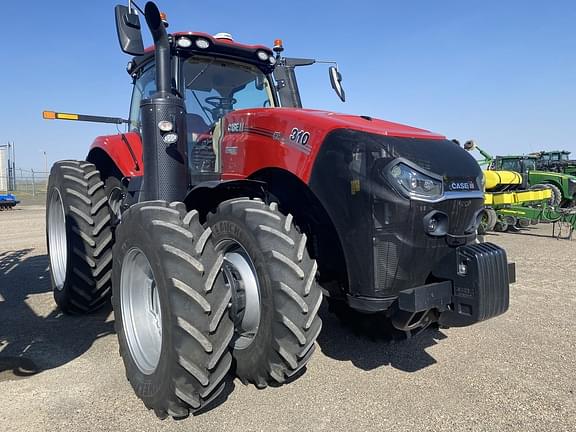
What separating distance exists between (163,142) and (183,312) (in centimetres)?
139

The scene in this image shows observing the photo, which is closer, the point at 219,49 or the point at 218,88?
the point at 219,49

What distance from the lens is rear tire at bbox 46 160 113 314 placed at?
409 cm

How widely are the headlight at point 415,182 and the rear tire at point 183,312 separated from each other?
107cm

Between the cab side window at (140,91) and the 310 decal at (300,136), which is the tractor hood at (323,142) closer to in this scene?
the 310 decal at (300,136)

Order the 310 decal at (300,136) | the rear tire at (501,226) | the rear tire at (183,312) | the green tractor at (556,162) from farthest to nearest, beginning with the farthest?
1. the green tractor at (556,162)
2. the rear tire at (501,226)
3. the 310 decal at (300,136)
4. the rear tire at (183,312)

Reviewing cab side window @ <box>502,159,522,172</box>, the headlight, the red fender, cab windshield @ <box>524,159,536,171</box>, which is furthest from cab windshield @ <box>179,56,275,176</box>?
cab windshield @ <box>524,159,536,171</box>

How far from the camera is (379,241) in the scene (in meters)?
2.50

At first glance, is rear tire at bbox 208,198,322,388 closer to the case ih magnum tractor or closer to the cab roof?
the case ih magnum tractor

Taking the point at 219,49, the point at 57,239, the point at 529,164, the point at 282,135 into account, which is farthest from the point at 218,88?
the point at 529,164

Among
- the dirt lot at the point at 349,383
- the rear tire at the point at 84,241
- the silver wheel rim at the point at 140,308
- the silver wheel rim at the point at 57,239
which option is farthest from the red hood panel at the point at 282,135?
the silver wheel rim at the point at 57,239

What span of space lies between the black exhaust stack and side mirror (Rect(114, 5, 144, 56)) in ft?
0.64

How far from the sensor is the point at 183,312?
7.48 ft

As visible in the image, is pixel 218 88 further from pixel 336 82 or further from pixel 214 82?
pixel 336 82

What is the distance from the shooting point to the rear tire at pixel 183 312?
2283 millimetres
